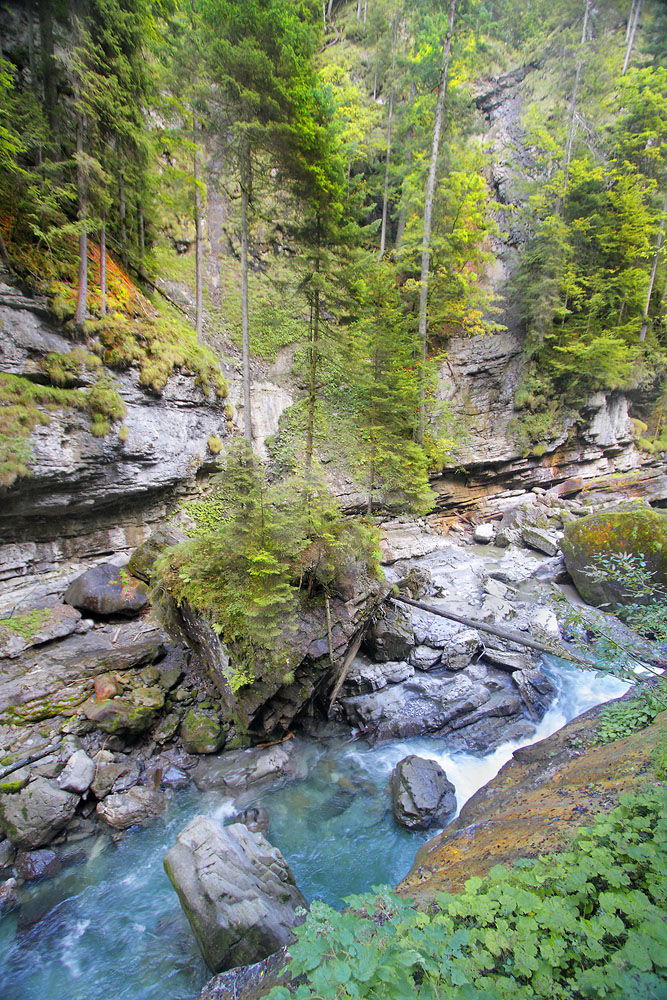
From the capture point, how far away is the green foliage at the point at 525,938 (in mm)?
1925

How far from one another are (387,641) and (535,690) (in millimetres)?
3355

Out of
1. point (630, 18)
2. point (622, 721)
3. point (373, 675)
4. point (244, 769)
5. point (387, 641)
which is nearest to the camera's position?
point (622, 721)

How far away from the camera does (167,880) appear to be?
5.28m

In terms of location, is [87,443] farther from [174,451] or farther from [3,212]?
[3,212]

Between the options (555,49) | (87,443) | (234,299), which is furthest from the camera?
(555,49)

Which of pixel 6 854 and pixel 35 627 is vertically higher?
pixel 35 627


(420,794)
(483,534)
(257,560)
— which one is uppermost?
(257,560)

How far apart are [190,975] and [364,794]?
321 cm

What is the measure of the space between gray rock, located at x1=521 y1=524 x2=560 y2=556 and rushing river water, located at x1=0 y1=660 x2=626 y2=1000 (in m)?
7.26

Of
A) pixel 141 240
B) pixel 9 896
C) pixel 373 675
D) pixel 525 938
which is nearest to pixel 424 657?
pixel 373 675

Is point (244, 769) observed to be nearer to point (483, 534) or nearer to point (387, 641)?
point (387, 641)

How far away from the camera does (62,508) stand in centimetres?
938

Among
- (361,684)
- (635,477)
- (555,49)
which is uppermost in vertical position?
(555,49)

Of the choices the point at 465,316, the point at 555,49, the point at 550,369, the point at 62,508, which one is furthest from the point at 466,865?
the point at 555,49
